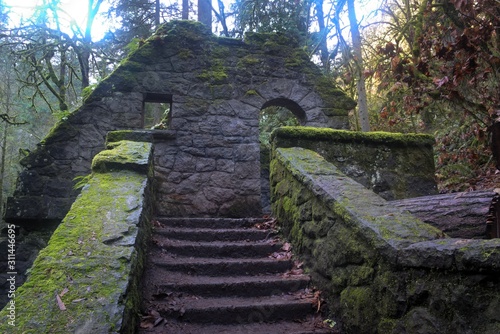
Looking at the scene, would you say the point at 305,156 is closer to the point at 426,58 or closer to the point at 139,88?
the point at 426,58

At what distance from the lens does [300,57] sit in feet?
22.3

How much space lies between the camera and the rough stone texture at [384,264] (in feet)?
5.06

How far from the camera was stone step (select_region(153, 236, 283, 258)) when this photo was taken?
11.4 feet

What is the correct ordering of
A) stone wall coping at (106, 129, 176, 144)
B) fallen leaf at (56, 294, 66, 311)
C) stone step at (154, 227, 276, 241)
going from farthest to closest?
1. stone wall coping at (106, 129, 176, 144)
2. stone step at (154, 227, 276, 241)
3. fallen leaf at (56, 294, 66, 311)

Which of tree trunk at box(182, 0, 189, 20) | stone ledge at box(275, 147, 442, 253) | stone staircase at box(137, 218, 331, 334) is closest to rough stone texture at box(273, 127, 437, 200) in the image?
stone ledge at box(275, 147, 442, 253)

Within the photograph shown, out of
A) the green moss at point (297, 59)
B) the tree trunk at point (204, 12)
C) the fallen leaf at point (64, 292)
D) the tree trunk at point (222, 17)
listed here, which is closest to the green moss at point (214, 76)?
the green moss at point (297, 59)

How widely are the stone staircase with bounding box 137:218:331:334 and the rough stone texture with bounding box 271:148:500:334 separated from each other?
219 mm

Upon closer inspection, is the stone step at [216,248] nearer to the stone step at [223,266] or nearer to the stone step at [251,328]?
the stone step at [223,266]

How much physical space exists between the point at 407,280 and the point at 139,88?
536cm

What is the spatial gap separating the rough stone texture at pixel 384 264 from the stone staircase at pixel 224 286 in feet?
0.72

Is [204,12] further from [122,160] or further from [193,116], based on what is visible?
[122,160]

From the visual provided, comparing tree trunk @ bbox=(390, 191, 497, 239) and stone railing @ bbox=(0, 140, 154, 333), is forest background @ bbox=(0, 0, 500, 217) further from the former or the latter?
stone railing @ bbox=(0, 140, 154, 333)

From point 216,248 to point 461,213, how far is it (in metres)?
2.12

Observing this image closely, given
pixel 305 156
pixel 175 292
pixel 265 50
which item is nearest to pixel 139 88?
pixel 265 50
